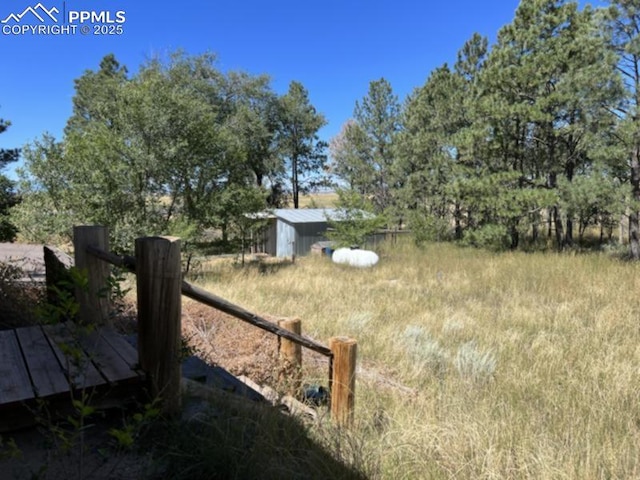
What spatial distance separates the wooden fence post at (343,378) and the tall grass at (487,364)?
17 cm

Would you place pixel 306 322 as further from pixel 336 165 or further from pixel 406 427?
pixel 336 165

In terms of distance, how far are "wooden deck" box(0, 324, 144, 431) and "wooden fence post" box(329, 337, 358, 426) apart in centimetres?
126

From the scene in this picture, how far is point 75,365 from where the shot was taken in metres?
1.76

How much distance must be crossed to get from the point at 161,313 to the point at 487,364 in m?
3.55

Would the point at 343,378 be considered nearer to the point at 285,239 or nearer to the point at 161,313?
the point at 161,313

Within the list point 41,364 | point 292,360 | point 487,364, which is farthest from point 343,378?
point 487,364

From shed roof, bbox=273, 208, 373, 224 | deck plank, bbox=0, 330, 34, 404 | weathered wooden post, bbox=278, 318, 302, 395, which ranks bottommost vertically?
weathered wooden post, bbox=278, 318, 302, 395

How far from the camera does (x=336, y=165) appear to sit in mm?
31969

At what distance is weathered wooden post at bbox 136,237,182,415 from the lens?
1.96 metres

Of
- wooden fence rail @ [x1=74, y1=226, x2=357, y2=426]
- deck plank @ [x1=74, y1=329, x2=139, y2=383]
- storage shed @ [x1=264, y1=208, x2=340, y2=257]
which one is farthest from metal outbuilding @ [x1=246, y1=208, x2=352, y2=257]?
wooden fence rail @ [x1=74, y1=226, x2=357, y2=426]

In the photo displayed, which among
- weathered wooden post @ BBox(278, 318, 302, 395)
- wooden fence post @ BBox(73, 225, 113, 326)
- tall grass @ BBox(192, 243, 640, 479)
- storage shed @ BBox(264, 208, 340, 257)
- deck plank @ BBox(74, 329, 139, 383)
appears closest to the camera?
deck plank @ BBox(74, 329, 139, 383)

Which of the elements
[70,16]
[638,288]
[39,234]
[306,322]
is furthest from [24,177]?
[638,288]

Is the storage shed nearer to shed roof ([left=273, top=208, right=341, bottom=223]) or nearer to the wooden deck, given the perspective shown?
shed roof ([left=273, top=208, right=341, bottom=223])

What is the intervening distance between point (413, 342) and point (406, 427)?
265 cm
